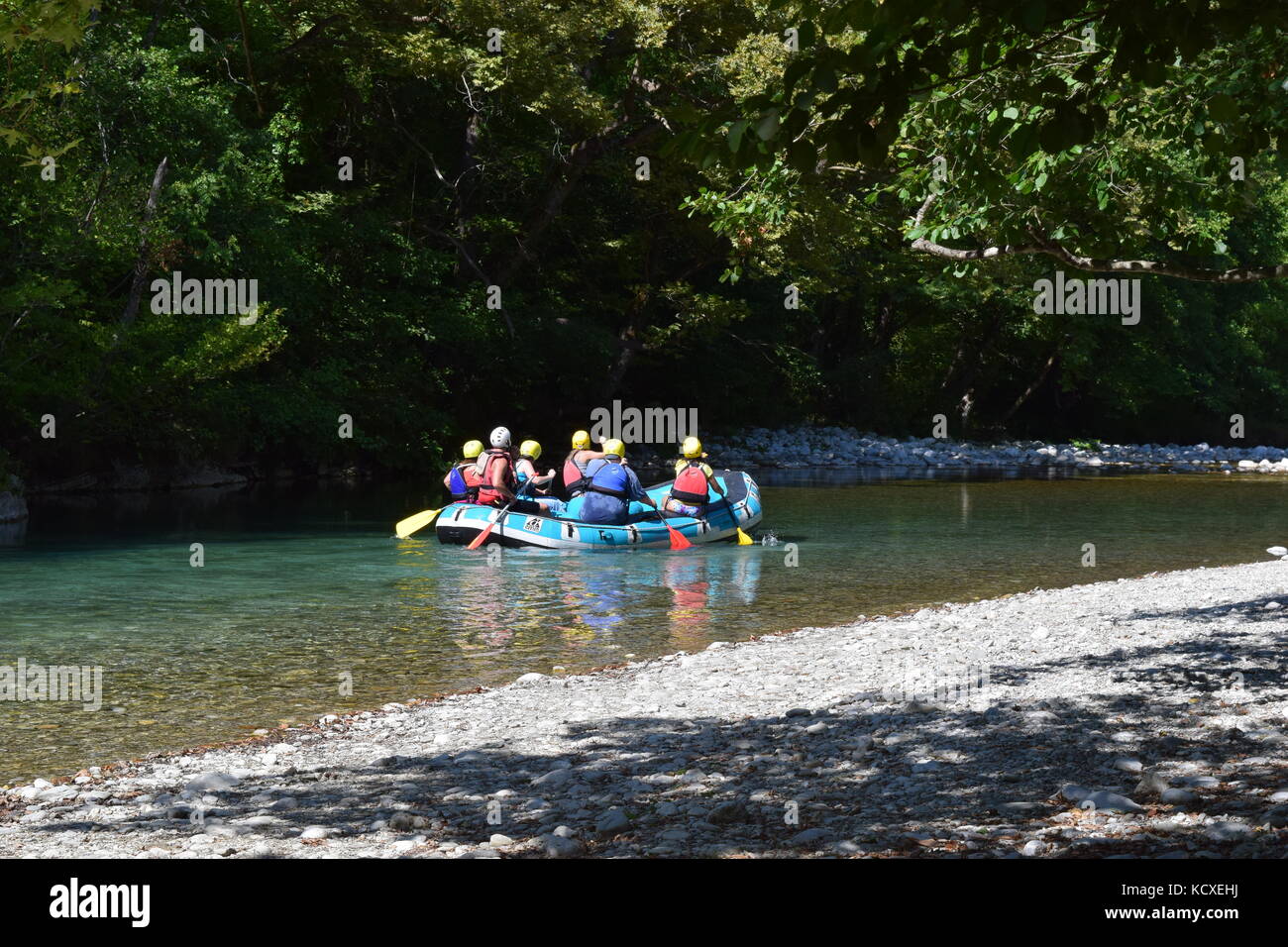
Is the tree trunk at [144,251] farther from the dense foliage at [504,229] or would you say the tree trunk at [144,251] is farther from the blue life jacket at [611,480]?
the blue life jacket at [611,480]

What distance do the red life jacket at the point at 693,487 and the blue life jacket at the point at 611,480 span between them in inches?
46.8

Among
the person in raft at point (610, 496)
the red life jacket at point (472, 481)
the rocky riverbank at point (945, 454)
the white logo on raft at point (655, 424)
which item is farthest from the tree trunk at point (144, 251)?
the rocky riverbank at point (945, 454)

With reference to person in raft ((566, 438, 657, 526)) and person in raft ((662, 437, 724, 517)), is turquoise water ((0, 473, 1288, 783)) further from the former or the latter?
person in raft ((662, 437, 724, 517))

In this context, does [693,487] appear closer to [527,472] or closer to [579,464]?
[579,464]

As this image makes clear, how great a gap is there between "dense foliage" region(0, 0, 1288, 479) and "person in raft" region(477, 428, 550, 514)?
4761 mm

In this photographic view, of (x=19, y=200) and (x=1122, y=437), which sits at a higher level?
(x=19, y=200)

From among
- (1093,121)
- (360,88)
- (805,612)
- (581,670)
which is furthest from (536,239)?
(1093,121)

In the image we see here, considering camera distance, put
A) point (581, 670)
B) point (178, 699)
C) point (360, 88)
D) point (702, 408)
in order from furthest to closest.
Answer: point (702, 408) < point (360, 88) < point (581, 670) < point (178, 699)

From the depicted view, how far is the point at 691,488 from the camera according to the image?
21453mm

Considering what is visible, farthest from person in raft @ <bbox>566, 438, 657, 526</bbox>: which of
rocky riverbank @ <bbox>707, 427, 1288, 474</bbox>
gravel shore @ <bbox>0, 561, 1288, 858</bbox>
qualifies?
rocky riverbank @ <bbox>707, 427, 1288, 474</bbox>

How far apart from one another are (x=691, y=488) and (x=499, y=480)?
315cm

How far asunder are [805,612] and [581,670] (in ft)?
14.1

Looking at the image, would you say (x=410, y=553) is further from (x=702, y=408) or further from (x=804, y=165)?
(x=702, y=408)

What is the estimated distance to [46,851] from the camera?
5637 mm
